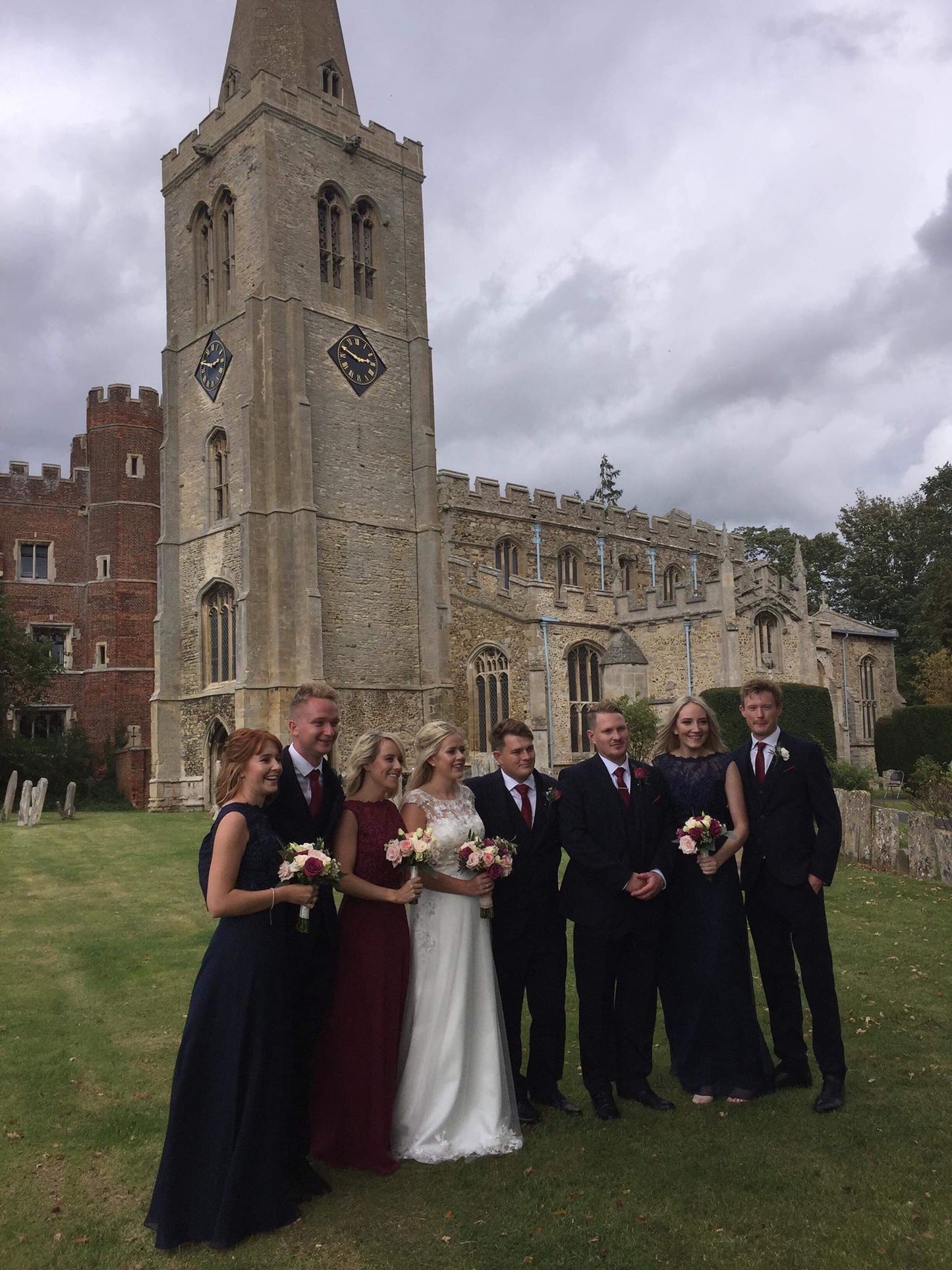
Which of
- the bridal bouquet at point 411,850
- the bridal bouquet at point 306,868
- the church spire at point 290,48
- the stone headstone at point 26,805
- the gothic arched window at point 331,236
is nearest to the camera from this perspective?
the bridal bouquet at point 306,868

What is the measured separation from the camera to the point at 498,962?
5.66 meters

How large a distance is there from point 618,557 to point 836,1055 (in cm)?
3321

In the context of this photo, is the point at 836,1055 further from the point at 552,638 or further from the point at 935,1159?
the point at 552,638

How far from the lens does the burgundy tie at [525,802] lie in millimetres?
5824

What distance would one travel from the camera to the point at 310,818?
4938 mm

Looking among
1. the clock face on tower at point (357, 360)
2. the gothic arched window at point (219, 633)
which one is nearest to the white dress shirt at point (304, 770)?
the gothic arched window at point (219, 633)

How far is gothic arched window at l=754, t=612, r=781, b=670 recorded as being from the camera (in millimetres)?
28297

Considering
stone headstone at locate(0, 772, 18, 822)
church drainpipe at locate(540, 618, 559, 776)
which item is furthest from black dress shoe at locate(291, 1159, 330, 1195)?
church drainpipe at locate(540, 618, 559, 776)

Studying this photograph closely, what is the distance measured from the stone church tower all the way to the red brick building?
15.8 feet

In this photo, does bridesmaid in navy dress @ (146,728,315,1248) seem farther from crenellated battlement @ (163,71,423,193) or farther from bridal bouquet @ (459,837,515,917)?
crenellated battlement @ (163,71,423,193)

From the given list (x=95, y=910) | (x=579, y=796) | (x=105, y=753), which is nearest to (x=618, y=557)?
(x=105, y=753)

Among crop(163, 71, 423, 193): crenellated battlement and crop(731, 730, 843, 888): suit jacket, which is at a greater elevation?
crop(163, 71, 423, 193): crenellated battlement

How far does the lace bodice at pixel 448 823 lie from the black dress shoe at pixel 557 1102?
150cm

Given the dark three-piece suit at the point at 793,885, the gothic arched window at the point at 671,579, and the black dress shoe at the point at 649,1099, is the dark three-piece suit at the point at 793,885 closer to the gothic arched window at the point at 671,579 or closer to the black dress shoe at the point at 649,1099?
the black dress shoe at the point at 649,1099
